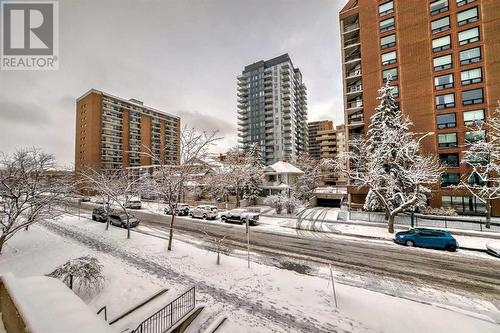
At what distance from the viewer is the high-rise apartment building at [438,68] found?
26547mm

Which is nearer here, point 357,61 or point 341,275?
point 341,275

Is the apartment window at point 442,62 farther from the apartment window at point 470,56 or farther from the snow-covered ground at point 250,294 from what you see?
the snow-covered ground at point 250,294

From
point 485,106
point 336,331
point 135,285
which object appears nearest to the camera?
point 336,331

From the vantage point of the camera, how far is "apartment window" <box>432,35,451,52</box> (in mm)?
28625

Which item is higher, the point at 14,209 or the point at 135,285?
the point at 14,209

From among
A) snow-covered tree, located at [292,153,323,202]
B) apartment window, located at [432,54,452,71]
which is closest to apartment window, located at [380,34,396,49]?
apartment window, located at [432,54,452,71]

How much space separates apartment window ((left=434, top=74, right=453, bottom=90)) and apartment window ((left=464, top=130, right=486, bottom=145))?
664cm

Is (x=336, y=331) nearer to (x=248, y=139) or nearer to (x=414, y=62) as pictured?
(x=414, y=62)

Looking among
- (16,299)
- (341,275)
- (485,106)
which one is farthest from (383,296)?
(485,106)

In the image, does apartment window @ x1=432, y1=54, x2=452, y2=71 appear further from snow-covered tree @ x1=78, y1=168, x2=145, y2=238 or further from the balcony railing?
snow-covered tree @ x1=78, y1=168, x2=145, y2=238

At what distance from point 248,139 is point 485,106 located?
2712 inches

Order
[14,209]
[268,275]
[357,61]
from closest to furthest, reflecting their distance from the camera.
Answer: [268,275] → [14,209] → [357,61]

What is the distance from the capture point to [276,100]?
84.6 meters

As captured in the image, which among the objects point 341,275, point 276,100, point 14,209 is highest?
point 276,100
